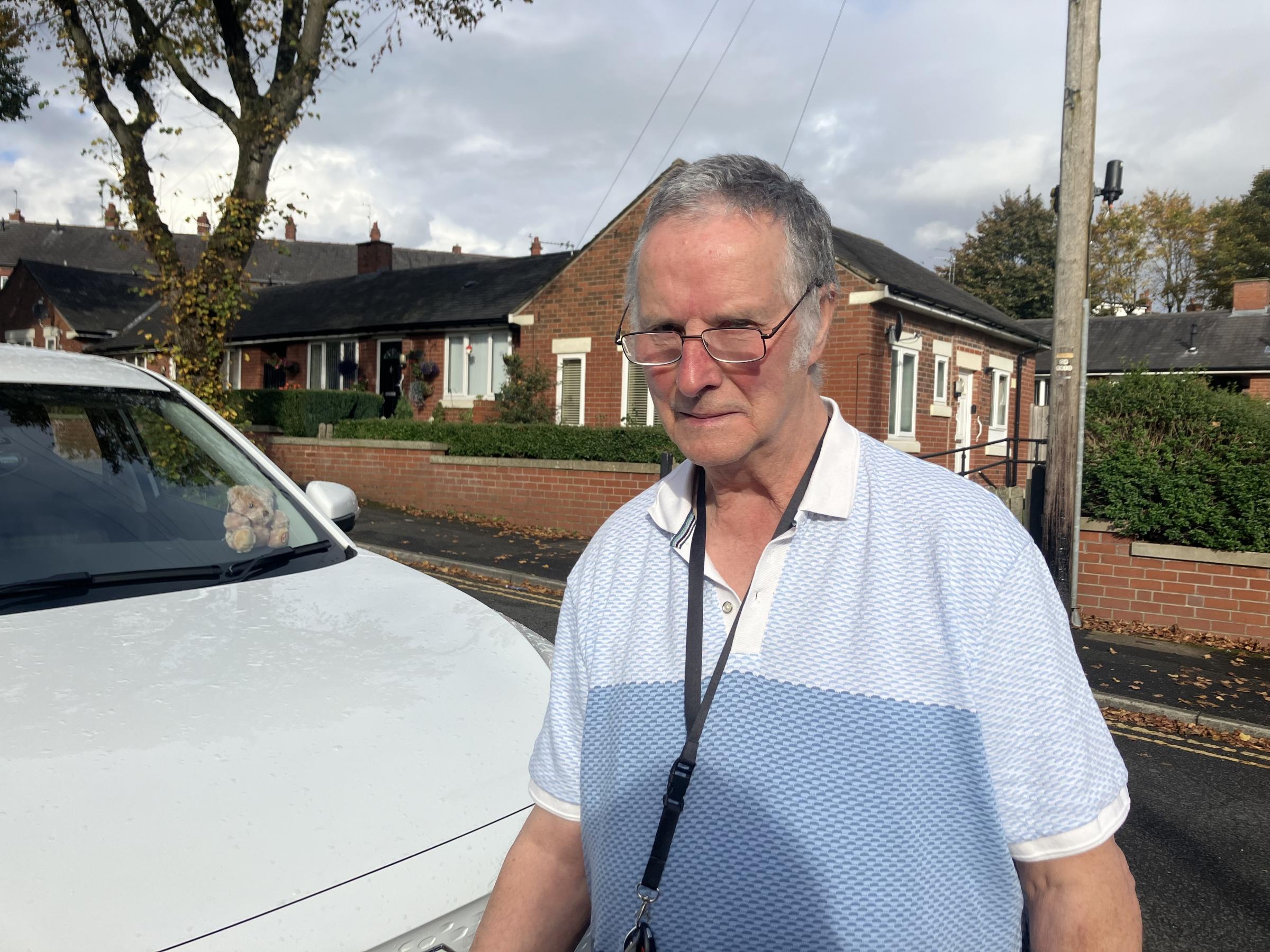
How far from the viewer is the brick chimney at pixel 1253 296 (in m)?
35.7

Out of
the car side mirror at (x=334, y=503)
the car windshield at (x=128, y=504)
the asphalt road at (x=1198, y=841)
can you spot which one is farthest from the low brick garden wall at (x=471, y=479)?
the car windshield at (x=128, y=504)

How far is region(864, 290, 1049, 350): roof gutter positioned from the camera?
1526 centimetres

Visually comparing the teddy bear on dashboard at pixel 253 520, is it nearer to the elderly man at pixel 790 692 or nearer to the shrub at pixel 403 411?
the elderly man at pixel 790 692

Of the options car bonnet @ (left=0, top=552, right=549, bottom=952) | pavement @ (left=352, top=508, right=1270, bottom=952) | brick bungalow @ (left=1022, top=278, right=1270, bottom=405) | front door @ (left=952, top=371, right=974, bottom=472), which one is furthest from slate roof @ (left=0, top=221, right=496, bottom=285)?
car bonnet @ (left=0, top=552, right=549, bottom=952)

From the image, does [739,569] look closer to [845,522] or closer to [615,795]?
[845,522]

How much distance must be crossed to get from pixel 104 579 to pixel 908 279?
1776 centimetres

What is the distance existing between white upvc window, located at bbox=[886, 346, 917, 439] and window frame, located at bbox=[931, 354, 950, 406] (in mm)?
888

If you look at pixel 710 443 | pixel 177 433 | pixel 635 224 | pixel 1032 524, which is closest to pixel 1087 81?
pixel 1032 524

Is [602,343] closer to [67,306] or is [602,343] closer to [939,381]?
[939,381]

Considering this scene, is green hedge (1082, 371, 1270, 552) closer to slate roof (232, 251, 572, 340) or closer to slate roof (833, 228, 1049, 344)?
slate roof (833, 228, 1049, 344)

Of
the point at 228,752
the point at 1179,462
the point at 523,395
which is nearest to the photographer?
the point at 228,752

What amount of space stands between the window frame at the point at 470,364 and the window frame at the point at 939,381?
8428mm

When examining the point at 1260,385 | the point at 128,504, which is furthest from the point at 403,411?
the point at 1260,385

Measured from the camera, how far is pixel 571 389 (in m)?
19.2
